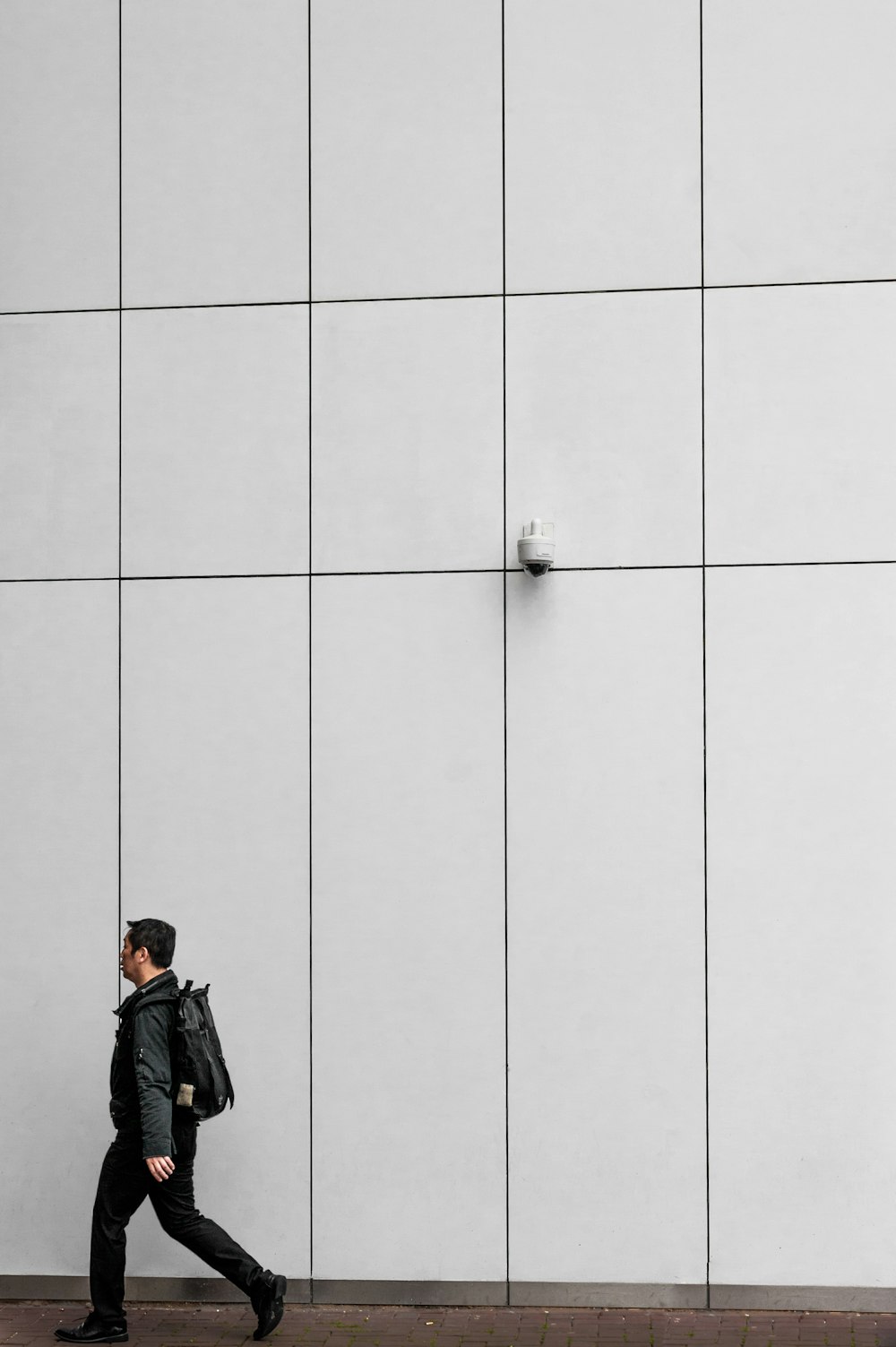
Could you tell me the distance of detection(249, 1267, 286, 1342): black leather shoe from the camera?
5973mm

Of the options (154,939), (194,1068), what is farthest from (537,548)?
(194,1068)

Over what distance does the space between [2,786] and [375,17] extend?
4543mm

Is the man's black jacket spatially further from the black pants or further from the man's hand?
the black pants

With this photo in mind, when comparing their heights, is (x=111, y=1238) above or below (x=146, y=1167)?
below

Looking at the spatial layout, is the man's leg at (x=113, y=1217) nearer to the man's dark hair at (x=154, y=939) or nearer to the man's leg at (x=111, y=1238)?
the man's leg at (x=111, y=1238)

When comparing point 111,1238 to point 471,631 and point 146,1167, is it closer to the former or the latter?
point 146,1167

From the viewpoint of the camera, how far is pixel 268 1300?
5.99 m

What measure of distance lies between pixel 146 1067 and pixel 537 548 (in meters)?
3.07

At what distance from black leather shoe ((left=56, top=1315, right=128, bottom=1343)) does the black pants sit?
0.04m

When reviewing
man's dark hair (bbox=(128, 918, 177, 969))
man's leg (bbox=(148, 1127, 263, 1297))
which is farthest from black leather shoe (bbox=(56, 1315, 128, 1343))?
man's dark hair (bbox=(128, 918, 177, 969))

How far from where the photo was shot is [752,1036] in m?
6.48

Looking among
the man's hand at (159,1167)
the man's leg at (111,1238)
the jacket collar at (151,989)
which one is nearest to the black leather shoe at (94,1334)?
the man's leg at (111,1238)

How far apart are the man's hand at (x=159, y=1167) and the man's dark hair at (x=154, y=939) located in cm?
85

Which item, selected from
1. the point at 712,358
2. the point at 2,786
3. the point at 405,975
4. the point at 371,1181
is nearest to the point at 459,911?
the point at 405,975
